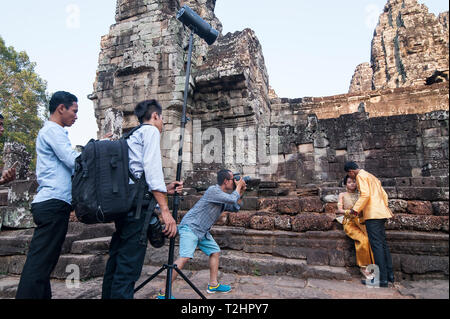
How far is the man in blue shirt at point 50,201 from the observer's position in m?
2.03

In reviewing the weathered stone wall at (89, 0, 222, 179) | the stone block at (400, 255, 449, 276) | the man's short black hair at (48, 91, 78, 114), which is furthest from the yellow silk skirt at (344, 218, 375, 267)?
the weathered stone wall at (89, 0, 222, 179)

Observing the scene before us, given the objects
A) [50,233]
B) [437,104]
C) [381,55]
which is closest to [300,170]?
[50,233]

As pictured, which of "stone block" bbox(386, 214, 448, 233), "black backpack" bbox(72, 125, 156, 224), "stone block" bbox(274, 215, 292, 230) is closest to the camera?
"black backpack" bbox(72, 125, 156, 224)

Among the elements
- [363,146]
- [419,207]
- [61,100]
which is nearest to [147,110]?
[61,100]

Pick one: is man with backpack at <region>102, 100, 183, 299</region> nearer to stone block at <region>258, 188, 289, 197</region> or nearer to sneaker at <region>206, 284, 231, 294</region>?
sneaker at <region>206, 284, 231, 294</region>

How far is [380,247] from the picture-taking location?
3.08m

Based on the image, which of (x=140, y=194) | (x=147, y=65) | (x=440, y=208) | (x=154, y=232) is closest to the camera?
(x=140, y=194)

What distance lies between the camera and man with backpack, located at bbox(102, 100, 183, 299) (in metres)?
1.92

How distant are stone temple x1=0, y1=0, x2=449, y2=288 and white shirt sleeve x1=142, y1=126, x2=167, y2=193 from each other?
218 cm

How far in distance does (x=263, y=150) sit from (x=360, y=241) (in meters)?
4.51

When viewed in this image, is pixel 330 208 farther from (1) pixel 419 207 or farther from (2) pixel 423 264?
(2) pixel 423 264

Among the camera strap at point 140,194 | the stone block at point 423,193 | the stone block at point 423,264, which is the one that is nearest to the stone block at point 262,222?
the stone block at point 423,264

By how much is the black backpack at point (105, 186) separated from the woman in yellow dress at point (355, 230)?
8.98 feet

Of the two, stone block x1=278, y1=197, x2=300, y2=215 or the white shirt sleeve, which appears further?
stone block x1=278, y1=197, x2=300, y2=215
